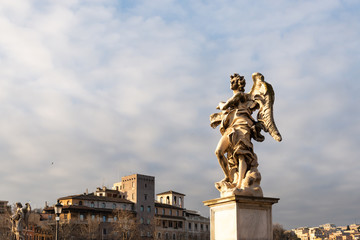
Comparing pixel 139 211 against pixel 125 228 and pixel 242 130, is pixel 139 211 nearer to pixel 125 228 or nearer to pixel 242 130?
pixel 125 228

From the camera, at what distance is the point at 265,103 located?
10.2 meters

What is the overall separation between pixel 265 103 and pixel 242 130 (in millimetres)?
784

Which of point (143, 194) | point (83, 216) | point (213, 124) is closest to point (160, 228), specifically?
point (143, 194)

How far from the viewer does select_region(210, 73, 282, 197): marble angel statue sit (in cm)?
985

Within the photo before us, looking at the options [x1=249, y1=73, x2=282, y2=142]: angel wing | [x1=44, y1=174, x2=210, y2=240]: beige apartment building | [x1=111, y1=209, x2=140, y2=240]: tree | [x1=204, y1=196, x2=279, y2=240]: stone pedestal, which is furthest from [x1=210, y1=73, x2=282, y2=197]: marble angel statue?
[x1=44, y1=174, x2=210, y2=240]: beige apartment building

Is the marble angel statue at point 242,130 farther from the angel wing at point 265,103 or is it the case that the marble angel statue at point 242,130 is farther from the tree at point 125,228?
the tree at point 125,228

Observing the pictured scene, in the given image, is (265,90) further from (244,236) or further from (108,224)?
(108,224)

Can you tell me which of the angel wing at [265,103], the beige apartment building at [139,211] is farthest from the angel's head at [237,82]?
the beige apartment building at [139,211]

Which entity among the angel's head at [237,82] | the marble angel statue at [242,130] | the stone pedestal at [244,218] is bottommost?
the stone pedestal at [244,218]

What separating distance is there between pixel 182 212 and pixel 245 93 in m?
111

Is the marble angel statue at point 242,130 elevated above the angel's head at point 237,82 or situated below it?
below

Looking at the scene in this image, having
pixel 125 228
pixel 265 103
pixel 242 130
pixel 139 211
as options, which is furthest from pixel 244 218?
pixel 139 211

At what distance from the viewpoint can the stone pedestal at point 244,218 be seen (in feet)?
30.6

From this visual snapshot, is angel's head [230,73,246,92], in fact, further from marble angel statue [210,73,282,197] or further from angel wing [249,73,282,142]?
angel wing [249,73,282,142]
